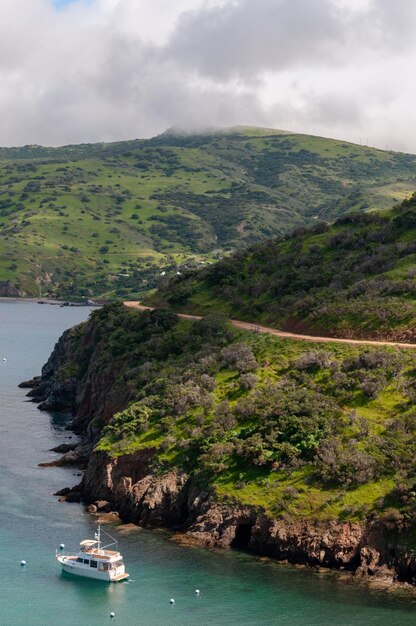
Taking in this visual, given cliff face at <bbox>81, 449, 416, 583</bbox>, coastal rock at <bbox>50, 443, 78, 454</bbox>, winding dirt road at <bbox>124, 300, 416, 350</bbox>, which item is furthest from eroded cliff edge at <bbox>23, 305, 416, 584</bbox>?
winding dirt road at <bbox>124, 300, 416, 350</bbox>

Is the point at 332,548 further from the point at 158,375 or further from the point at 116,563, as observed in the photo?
the point at 158,375

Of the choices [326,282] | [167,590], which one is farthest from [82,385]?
[167,590]

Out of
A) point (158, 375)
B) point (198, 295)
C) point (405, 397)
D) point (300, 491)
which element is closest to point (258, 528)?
point (300, 491)

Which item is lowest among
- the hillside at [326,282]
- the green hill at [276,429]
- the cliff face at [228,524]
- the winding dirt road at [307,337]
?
the cliff face at [228,524]

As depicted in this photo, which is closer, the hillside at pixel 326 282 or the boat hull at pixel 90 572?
the boat hull at pixel 90 572

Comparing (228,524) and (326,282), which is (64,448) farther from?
(326,282)

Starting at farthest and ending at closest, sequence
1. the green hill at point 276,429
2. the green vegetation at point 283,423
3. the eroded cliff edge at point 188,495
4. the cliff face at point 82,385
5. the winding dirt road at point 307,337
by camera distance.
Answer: the cliff face at point 82,385 < the winding dirt road at point 307,337 < the green vegetation at point 283,423 < the green hill at point 276,429 < the eroded cliff edge at point 188,495

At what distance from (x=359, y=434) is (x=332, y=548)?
13.6 metres

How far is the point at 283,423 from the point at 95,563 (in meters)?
23.3

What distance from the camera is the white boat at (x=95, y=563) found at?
70.8 meters

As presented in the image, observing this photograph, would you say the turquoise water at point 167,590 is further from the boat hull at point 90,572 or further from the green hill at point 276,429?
the green hill at point 276,429

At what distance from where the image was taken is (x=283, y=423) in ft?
281

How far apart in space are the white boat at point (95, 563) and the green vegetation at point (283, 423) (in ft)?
41.1

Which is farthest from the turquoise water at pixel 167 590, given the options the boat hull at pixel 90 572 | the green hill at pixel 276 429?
the green hill at pixel 276 429
